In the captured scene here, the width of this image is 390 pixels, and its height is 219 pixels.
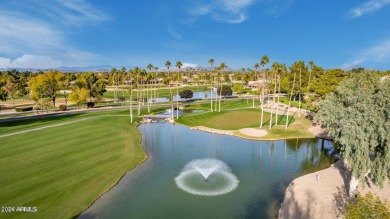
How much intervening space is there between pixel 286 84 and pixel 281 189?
85.9 m

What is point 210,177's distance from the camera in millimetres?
38000

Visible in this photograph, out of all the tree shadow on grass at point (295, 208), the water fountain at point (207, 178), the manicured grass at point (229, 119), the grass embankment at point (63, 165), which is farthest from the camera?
the manicured grass at point (229, 119)

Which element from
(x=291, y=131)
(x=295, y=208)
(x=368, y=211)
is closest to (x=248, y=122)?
(x=291, y=131)

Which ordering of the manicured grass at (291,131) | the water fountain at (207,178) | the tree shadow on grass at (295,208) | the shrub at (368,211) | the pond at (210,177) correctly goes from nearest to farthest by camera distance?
the shrub at (368,211), the tree shadow on grass at (295,208), the pond at (210,177), the water fountain at (207,178), the manicured grass at (291,131)

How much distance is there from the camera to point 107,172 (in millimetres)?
37781

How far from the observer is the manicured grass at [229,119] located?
71.4 m

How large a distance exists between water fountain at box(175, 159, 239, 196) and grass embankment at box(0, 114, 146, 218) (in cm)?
946

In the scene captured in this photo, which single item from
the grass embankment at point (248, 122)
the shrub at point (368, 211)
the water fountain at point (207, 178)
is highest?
the shrub at point (368, 211)

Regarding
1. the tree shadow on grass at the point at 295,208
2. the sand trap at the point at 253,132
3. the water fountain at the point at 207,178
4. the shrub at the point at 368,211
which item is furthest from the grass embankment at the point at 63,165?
the shrub at the point at 368,211

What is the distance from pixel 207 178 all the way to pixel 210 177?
670 millimetres

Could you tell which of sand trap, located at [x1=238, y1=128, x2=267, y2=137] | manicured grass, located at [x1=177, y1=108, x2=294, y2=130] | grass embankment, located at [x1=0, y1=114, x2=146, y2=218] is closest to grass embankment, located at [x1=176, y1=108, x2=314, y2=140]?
manicured grass, located at [x1=177, y1=108, x2=294, y2=130]

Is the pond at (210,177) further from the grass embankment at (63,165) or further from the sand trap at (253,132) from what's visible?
the sand trap at (253,132)

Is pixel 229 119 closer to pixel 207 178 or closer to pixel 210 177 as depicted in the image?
pixel 210 177

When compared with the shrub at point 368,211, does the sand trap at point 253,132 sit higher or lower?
lower
